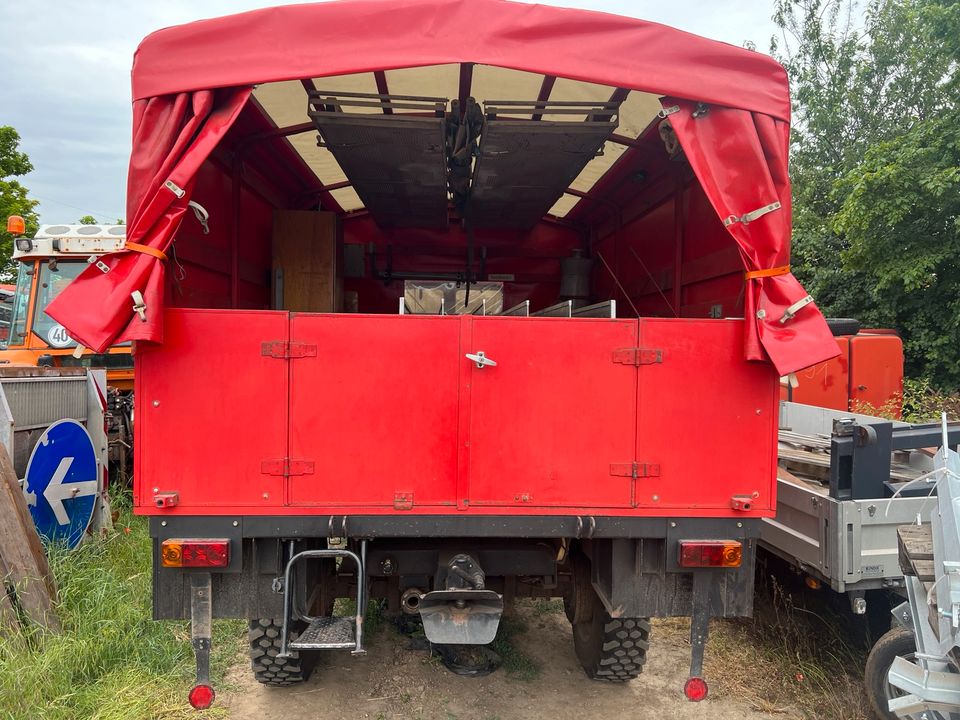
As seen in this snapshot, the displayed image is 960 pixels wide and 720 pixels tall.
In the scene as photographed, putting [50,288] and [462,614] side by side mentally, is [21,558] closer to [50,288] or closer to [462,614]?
[462,614]

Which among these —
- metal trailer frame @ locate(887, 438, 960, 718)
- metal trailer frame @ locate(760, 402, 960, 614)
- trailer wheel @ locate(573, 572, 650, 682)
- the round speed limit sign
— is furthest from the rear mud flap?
the round speed limit sign

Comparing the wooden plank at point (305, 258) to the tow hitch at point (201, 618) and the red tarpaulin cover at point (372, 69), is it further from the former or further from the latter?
the tow hitch at point (201, 618)

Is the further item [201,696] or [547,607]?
[547,607]

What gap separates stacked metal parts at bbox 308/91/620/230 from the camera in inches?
138

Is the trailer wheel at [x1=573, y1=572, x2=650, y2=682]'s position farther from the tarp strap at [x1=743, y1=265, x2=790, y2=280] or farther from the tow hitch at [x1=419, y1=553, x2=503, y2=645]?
the tarp strap at [x1=743, y1=265, x2=790, y2=280]

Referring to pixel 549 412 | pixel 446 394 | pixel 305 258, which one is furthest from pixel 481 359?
pixel 305 258

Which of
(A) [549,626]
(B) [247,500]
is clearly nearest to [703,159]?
(B) [247,500]

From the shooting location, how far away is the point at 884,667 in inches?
124

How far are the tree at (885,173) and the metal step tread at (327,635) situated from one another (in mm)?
11065

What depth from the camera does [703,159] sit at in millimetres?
2783

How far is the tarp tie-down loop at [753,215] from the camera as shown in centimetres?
274

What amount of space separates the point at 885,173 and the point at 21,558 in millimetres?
12250

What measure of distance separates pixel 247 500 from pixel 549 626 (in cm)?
266

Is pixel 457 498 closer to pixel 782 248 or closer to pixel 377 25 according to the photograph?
pixel 782 248
